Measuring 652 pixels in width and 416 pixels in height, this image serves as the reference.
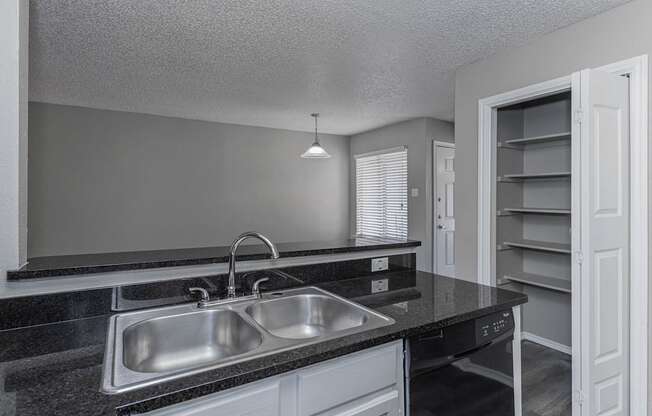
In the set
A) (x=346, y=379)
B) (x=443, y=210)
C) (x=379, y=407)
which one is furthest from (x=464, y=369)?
(x=443, y=210)

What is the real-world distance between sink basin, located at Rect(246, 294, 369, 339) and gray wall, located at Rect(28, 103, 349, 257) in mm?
3861

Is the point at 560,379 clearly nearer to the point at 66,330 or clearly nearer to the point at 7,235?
the point at 66,330

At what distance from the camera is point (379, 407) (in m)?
1.18

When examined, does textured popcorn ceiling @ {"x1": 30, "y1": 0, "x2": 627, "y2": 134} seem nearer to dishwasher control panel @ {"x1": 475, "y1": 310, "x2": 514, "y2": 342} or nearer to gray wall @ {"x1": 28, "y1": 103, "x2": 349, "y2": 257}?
gray wall @ {"x1": 28, "y1": 103, "x2": 349, "y2": 257}

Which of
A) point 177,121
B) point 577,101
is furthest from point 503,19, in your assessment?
point 177,121

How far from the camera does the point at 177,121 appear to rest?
4977 millimetres

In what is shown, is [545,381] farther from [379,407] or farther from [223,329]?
[223,329]

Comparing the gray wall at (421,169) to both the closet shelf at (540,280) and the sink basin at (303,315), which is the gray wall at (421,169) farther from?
the sink basin at (303,315)

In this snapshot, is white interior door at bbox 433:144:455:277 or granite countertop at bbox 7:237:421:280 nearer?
granite countertop at bbox 7:237:421:280

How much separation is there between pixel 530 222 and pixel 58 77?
4.68 m

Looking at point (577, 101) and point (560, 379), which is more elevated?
point (577, 101)

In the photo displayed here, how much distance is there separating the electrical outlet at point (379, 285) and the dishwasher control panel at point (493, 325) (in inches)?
18.7

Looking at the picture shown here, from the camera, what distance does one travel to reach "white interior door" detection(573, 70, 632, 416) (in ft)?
6.03

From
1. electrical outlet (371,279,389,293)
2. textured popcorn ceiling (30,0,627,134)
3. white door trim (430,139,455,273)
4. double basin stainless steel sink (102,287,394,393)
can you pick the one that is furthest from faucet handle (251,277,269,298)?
white door trim (430,139,455,273)
